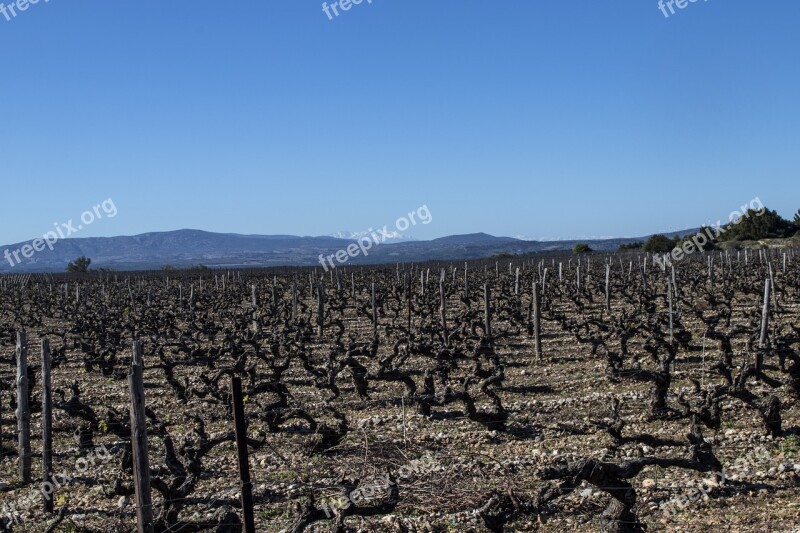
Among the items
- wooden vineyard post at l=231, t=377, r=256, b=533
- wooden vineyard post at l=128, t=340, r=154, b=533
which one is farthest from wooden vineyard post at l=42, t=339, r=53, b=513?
wooden vineyard post at l=231, t=377, r=256, b=533

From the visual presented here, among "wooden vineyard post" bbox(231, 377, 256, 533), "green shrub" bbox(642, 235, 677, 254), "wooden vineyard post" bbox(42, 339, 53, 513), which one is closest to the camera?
"wooden vineyard post" bbox(231, 377, 256, 533)

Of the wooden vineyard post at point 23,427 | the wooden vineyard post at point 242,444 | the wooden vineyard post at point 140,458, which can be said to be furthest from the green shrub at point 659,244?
the wooden vineyard post at point 140,458

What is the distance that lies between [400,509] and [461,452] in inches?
77.7

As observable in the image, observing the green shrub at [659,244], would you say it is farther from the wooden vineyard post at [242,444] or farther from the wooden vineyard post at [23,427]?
the wooden vineyard post at [242,444]

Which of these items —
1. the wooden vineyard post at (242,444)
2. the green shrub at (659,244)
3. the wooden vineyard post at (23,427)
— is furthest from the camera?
the green shrub at (659,244)

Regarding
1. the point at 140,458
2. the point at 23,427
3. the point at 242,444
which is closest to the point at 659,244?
the point at 23,427

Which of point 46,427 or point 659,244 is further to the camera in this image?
point 659,244

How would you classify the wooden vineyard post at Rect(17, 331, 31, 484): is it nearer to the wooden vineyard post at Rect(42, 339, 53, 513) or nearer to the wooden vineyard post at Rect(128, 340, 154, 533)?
the wooden vineyard post at Rect(42, 339, 53, 513)

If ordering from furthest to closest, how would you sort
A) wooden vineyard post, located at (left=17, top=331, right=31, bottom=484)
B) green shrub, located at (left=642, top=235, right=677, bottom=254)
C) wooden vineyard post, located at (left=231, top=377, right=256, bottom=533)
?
1. green shrub, located at (left=642, top=235, right=677, bottom=254)
2. wooden vineyard post, located at (left=17, top=331, right=31, bottom=484)
3. wooden vineyard post, located at (left=231, top=377, right=256, bottom=533)

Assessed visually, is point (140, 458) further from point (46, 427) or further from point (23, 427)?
point (23, 427)

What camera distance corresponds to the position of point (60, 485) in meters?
7.84

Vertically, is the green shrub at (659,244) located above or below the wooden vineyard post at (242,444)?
above

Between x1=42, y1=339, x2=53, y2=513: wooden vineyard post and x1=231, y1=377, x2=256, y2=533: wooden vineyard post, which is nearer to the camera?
x1=231, y1=377, x2=256, y2=533: wooden vineyard post

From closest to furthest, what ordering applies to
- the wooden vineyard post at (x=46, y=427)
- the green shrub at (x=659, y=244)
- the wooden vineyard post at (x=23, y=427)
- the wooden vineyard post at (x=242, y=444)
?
Answer: the wooden vineyard post at (x=242, y=444) < the wooden vineyard post at (x=46, y=427) < the wooden vineyard post at (x=23, y=427) < the green shrub at (x=659, y=244)
